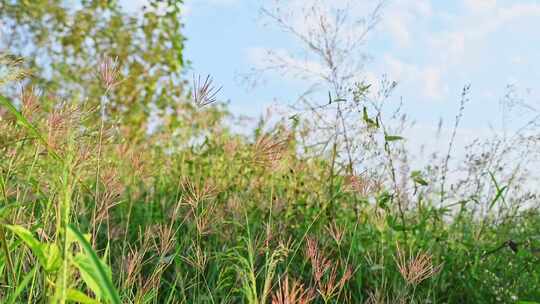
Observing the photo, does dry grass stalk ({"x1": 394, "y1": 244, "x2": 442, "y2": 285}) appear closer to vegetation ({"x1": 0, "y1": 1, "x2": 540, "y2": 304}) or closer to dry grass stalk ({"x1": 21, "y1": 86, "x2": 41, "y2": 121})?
vegetation ({"x1": 0, "y1": 1, "x2": 540, "y2": 304})

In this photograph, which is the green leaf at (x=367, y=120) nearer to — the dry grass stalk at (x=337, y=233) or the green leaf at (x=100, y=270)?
the dry grass stalk at (x=337, y=233)

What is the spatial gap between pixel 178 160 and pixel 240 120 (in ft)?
1.70

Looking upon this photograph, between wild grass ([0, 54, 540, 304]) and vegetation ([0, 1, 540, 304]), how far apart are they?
12 millimetres

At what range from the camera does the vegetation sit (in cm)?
165

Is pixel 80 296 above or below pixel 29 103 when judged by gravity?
below

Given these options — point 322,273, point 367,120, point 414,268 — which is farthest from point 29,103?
point 367,120

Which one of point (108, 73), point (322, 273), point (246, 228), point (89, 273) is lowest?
point (246, 228)

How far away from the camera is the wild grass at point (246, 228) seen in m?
1.80

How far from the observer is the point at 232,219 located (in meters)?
2.77

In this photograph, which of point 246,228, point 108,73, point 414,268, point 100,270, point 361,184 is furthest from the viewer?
point 246,228

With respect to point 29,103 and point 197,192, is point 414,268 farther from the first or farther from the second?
point 29,103

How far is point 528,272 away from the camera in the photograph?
2.80 meters

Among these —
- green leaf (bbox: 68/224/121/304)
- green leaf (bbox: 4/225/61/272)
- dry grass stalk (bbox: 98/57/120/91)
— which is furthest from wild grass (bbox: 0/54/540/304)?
green leaf (bbox: 68/224/121/304)

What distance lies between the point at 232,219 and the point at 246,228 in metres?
0.09
